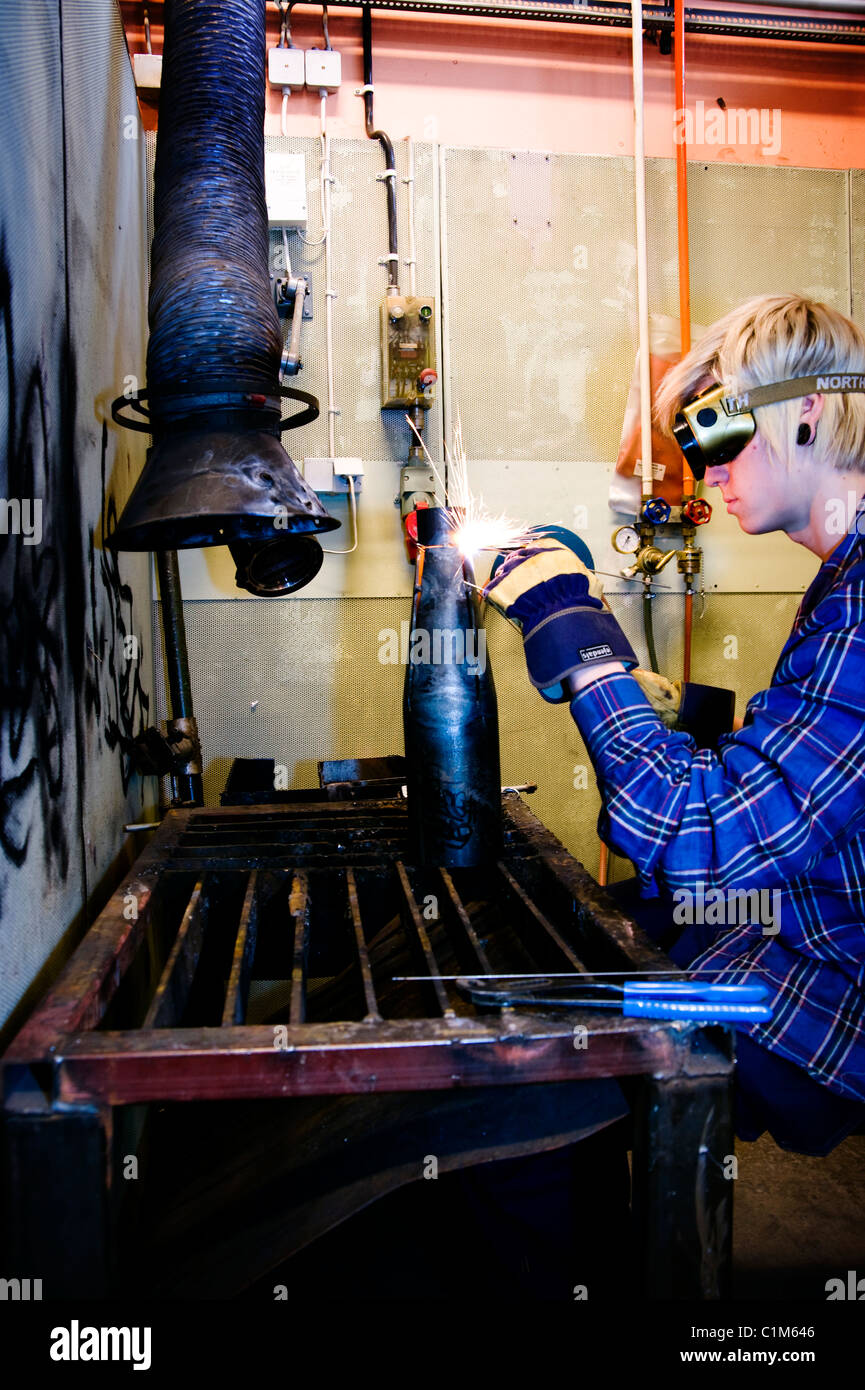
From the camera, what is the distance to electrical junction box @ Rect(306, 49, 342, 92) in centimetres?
270

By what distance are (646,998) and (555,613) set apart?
598mm

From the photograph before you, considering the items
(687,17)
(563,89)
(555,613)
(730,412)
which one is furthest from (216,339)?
(687,17)

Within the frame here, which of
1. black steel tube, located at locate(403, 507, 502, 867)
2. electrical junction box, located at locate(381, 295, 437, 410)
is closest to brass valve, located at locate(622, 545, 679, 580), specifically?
electrical junction box, located at locate(381, 295, 437, 410)

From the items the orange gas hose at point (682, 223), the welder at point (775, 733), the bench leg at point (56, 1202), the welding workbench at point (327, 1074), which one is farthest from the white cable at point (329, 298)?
the bench leg at point (56, 1202)

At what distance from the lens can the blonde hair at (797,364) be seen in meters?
1.29

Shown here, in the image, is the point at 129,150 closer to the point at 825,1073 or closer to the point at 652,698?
the point at 652,698

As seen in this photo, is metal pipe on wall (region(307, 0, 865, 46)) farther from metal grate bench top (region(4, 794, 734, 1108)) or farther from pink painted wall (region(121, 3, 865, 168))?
metal grate bench top (region(4, 794, 734, 1108))

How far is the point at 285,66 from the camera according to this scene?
268cm

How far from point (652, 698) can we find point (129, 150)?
203 centimetres

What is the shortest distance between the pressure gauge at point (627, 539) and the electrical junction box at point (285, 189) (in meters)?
1.37

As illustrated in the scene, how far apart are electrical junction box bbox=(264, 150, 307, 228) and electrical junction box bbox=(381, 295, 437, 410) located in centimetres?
37

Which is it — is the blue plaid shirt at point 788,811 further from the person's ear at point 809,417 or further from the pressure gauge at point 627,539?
the pressure gauge at point 627,539
